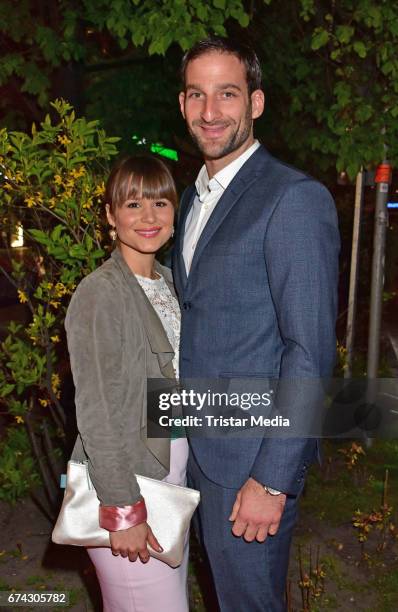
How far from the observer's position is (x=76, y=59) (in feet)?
16.4

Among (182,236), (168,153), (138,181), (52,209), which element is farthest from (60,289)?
(168,153)

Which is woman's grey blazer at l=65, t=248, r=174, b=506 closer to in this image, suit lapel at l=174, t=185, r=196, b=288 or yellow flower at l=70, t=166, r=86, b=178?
suit lapel at l=174, t=185, r=196, b=288

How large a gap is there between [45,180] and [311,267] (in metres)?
1.93

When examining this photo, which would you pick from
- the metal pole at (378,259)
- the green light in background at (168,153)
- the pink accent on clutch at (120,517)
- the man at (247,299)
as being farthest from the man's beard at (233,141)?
the green light in background at (168,153)

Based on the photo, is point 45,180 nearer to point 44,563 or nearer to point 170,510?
point 170,510

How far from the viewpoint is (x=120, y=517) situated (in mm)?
2135

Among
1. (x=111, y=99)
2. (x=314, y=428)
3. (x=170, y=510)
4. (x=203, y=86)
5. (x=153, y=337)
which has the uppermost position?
(x=111, y=99)

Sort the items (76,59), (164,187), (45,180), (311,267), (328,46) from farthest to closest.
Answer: (328,46), (76,59), (45,180), (164,187), (311,267)

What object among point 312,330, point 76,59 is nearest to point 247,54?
point 312,330

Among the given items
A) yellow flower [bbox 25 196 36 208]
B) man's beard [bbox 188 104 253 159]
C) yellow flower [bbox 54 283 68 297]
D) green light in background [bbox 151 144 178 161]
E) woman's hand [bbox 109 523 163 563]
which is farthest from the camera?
green light in background [bbox 151 144 178 161]

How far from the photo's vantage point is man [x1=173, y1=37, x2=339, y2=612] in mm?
2064

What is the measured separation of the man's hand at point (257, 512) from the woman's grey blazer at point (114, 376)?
0.33 metres

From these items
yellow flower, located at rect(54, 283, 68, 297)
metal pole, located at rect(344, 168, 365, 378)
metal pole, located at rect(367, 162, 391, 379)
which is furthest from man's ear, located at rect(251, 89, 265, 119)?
metal pole, located at rect(344, 168, 365, 378)

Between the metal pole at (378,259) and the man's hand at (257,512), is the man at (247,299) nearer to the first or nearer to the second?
the man's hand at (257,512)
